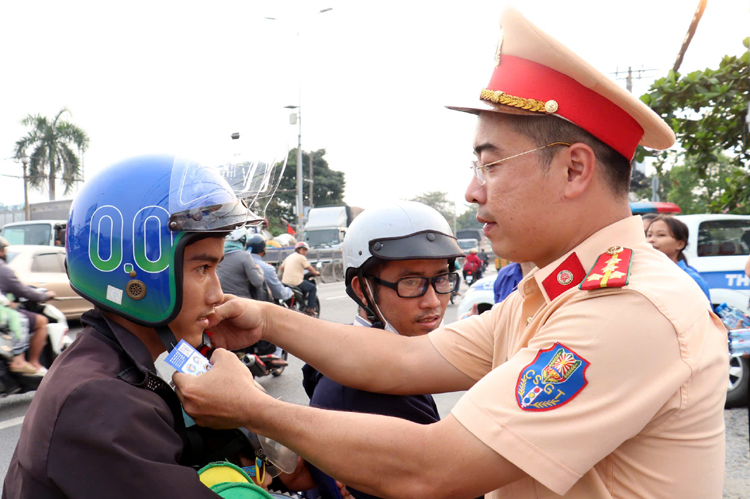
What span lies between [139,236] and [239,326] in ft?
2.04

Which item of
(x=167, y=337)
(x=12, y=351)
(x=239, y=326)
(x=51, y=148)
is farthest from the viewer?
(x=51, y=148)

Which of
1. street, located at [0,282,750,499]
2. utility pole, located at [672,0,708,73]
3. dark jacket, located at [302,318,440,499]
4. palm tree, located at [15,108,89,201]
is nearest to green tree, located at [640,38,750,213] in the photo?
utility pole, located at [672,0,708,73]

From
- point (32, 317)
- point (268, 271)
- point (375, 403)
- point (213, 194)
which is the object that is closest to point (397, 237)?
point (375, 403)

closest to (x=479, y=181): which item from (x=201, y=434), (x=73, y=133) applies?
(x=201, y=434)

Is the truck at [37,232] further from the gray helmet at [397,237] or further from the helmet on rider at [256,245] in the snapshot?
the gray helmet at [397,237]

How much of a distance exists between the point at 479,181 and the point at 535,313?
1.45 feet

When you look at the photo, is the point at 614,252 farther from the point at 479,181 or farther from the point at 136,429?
the point at 136,429

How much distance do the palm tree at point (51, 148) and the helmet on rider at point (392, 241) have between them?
33909mm

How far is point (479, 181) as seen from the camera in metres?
1.85

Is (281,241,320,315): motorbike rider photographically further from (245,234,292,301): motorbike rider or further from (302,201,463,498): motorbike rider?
(302,201,463,498): motorbike rider

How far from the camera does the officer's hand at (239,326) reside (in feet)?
7.58

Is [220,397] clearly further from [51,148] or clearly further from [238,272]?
[51,148]

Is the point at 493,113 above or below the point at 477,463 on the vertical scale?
above

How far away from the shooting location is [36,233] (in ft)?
50.2
